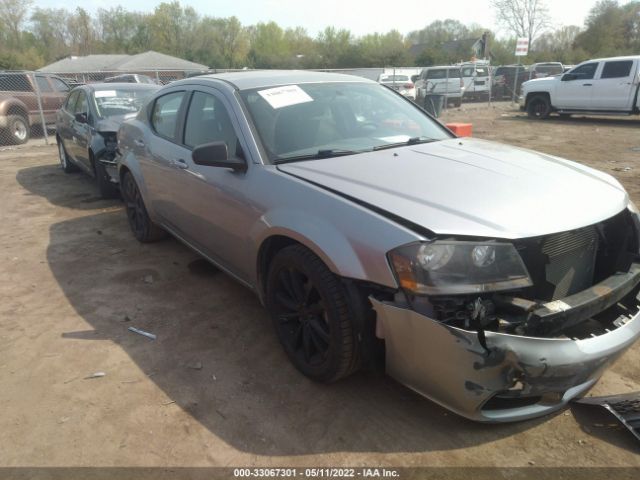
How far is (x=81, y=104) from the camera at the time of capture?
771 centimetres

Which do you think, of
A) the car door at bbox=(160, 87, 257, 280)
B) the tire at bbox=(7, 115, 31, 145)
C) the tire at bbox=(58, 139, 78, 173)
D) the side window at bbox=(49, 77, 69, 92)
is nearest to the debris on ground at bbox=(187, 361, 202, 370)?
the car door at bbox=(160, 87, 257, 280)

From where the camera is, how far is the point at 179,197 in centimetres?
393

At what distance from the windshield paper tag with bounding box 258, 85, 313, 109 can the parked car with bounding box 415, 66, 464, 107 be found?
65.5 feet

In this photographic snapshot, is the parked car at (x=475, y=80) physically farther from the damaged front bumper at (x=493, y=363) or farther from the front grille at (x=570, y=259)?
the damaged front bumper at (x=493, y=363)

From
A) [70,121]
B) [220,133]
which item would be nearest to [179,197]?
[220,133]

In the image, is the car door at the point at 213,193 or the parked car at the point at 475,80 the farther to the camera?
the parked car at the point at 475,80

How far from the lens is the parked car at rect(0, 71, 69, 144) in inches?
499

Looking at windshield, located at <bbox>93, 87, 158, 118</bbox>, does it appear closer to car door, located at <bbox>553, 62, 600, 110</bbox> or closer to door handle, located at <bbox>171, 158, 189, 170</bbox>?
door handle, located at <bbox>171, 158, 189, 170</bbox>

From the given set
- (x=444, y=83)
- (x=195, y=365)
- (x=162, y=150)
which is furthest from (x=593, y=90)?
(x=195, y=365)

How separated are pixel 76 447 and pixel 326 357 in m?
1.34

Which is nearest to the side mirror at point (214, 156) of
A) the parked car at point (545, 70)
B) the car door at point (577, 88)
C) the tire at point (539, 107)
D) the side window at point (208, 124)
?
the side window at point (208, 124)

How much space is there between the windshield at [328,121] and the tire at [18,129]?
12.4 meters

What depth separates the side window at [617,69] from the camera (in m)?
13.9

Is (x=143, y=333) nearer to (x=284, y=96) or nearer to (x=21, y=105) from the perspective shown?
(x=284, y=96)
